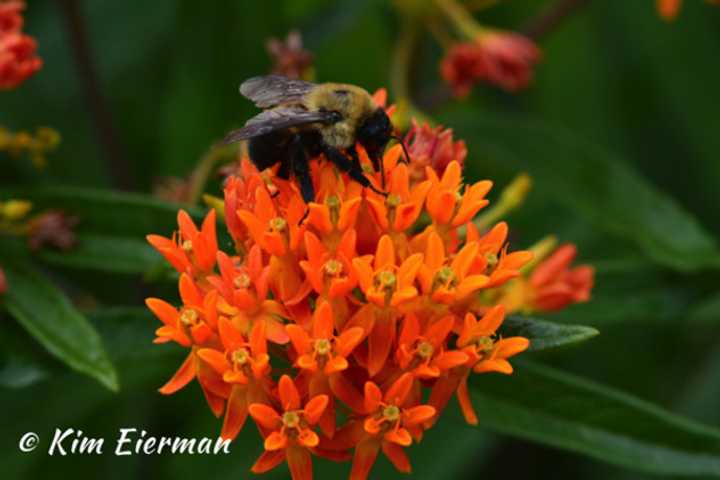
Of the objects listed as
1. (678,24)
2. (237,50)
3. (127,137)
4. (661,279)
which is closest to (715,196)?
(678,24)

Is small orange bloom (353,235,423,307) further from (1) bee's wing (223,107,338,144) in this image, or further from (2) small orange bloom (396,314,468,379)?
(1) bee's wing (223,107,338,144)

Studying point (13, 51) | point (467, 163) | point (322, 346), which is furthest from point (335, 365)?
point (467, 163)

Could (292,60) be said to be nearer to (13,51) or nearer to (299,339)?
(13,51)

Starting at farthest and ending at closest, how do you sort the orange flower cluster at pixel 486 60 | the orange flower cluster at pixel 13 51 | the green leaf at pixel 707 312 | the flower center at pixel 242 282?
the orange flower cluster at pixel 486 60 → the green leaf at pixel 707 312 → the orange flower cluster at pixel 13 51 → the flower center at pixel 242 282

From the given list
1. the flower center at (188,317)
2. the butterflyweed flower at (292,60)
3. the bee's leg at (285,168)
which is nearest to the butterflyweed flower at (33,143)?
the butterflyweed flower at (292,60)

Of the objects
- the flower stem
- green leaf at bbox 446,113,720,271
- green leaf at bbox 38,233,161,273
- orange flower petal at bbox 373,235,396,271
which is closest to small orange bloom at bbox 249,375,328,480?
orange flower petal at bbox 373,235,396,271

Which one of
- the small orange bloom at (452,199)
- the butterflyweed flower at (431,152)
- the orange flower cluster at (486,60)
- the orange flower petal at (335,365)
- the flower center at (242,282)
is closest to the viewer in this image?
the orange flower petal at (335,365)

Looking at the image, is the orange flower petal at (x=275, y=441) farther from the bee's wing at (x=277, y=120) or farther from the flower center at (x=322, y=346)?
the bee's wing at (x=277, y=120)
